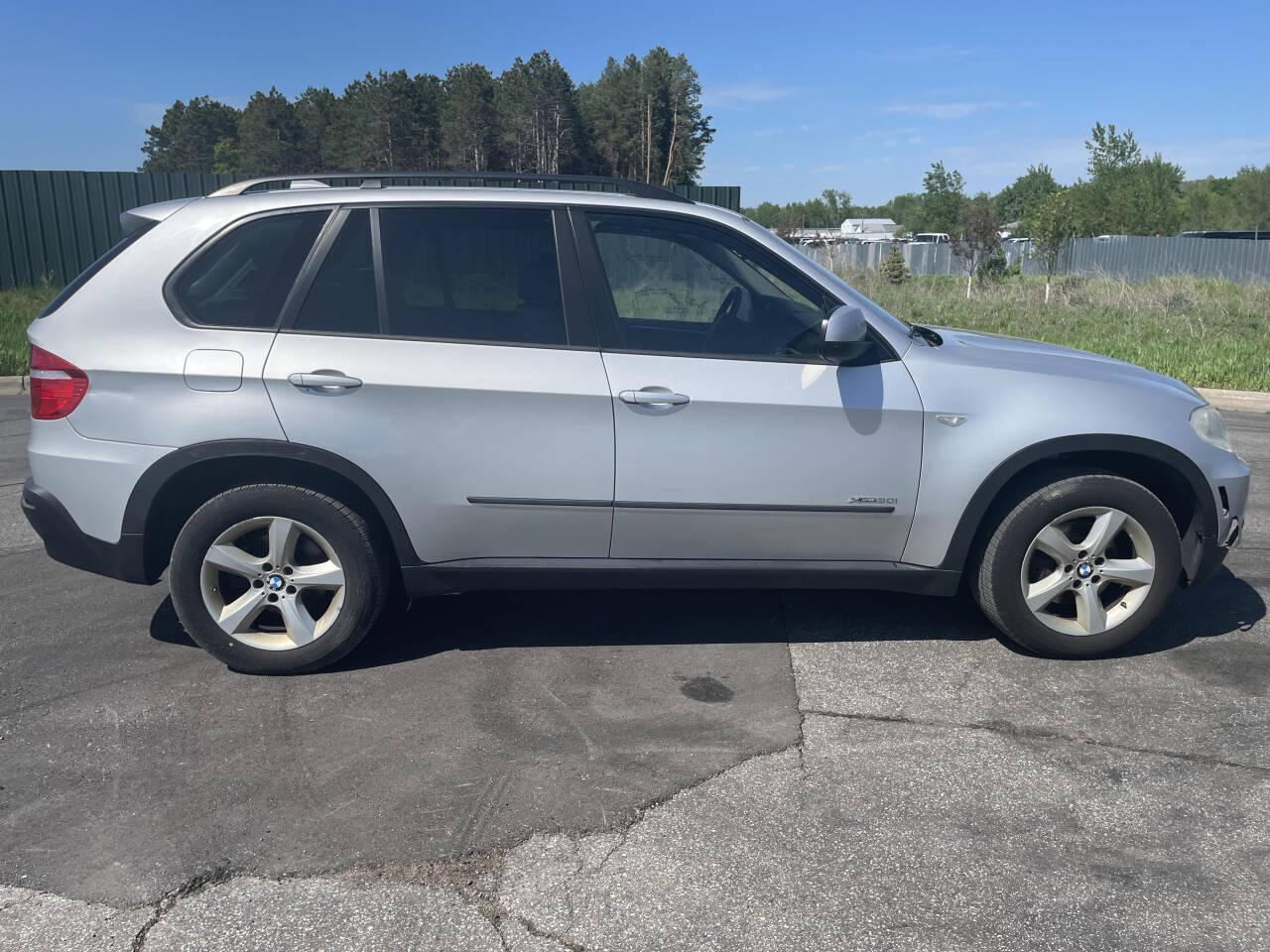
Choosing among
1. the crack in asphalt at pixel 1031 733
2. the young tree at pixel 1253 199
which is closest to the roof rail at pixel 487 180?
the crack in asphalt at pixel 1031 733

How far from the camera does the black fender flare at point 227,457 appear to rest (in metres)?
3.88

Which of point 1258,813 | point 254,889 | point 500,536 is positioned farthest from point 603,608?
point 1258,813

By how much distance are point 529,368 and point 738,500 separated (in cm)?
94

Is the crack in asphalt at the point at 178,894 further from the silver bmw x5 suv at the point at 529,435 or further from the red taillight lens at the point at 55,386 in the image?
the red taillight lens at the point at 55,386

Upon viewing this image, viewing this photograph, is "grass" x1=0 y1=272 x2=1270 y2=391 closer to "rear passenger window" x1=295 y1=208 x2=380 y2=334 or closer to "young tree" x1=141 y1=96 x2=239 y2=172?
"rear passenger window" x1=295 y1=208 x2=380 y2=334

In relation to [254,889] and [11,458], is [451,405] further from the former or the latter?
[11,458]

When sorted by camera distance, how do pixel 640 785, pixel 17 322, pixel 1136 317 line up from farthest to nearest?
1. pixel 1136 317
2. pixel 17 322
3. pixel 640 785

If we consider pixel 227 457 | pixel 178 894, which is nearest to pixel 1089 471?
pixel 227 457

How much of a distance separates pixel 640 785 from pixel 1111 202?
1974 inches

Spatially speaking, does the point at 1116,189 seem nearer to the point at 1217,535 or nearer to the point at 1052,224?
the point at 1052,224

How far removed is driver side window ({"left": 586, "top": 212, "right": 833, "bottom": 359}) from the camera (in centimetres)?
411

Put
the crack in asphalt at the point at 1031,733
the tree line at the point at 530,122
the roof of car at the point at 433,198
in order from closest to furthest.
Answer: the crack in asphalt at the point at 1031,733, the roof of car at the point at 433,198, the tree line at the point at 530,122

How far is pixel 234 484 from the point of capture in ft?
13.2

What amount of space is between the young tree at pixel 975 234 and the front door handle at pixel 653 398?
23733 mm
